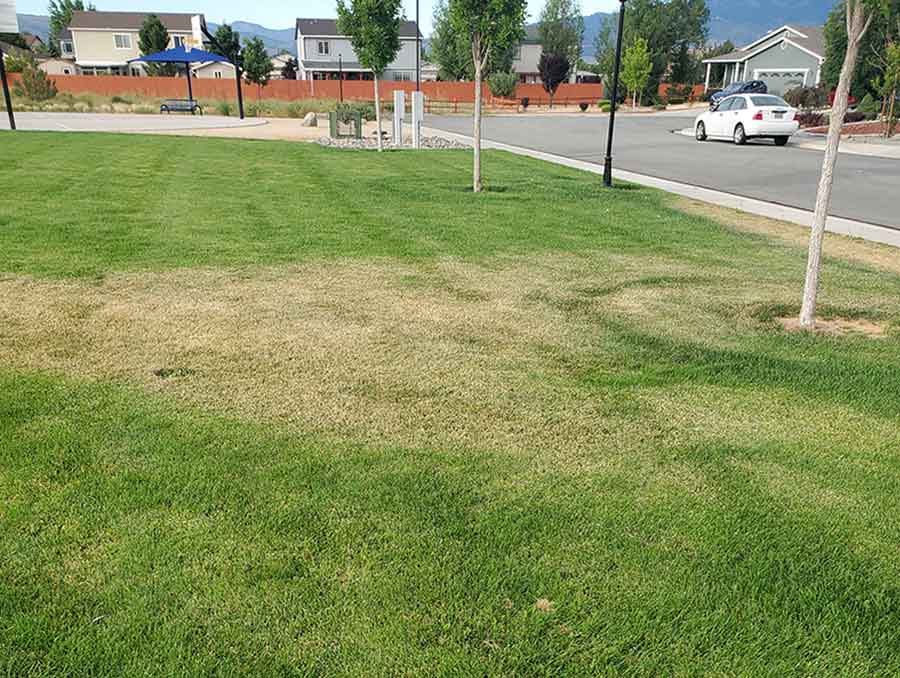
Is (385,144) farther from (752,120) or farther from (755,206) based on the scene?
(755,206)

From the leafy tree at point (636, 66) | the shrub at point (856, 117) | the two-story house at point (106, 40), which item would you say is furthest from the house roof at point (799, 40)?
the two-story house at point (106, 40)

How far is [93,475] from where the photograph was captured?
3.28 metres

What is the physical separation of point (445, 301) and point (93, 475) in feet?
11.6

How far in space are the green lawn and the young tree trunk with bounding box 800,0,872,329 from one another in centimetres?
40

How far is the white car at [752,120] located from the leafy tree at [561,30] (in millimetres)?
63216

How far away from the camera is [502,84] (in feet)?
201

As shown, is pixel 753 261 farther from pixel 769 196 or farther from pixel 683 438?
pixel 769 196

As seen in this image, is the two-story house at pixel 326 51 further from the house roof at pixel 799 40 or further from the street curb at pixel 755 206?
the street curb at pixel 755 206

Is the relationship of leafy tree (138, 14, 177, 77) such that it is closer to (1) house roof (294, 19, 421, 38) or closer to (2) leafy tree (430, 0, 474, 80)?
(1) house roof (294, 19, 421, 38)

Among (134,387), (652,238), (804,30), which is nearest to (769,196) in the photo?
(652,238)

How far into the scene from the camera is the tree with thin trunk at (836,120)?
5.02 m

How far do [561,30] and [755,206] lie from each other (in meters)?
81.9

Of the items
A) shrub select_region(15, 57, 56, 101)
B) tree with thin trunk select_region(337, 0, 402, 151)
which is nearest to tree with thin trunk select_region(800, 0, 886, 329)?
tree with thin trunk select_region(337, 0, 402, 151)

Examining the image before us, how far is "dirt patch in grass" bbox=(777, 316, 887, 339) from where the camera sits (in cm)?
563
